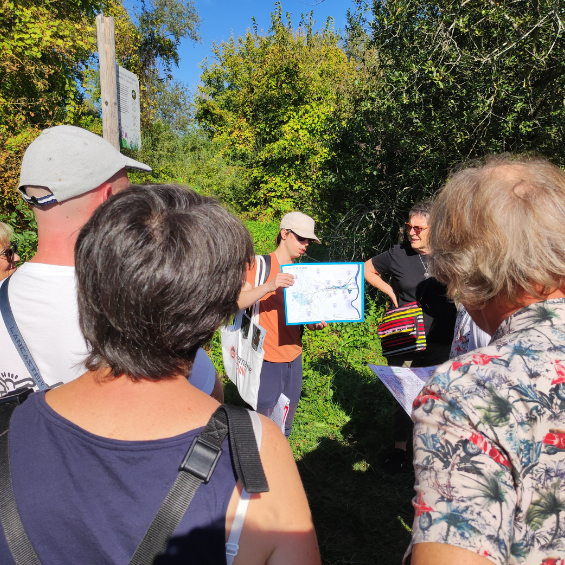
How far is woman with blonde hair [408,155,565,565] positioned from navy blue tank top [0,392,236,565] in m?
0.42

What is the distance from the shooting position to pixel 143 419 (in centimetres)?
82

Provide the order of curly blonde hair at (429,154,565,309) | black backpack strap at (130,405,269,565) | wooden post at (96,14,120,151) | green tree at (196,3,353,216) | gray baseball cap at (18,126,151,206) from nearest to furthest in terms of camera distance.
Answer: black backpack strap at (130,405,269,565) < curly blonde hair at (429,154,565,309) < gray baseball cap at (18,126,151,206) < wooden post at (96,14,120,151) < green tree at (196,3,353,216)

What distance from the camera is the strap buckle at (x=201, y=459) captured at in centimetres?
76

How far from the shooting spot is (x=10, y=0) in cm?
727

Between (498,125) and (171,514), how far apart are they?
580 cm

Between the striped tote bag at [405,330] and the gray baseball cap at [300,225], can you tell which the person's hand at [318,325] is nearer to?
the striped tote bag at [405,330]

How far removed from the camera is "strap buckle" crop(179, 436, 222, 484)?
2.48ft

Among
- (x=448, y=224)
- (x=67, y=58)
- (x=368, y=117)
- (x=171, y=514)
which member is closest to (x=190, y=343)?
(x=171, y=514)

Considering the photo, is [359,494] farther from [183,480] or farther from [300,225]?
[183,480]

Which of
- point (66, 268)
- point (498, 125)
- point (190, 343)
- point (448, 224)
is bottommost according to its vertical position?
point (190, 343)

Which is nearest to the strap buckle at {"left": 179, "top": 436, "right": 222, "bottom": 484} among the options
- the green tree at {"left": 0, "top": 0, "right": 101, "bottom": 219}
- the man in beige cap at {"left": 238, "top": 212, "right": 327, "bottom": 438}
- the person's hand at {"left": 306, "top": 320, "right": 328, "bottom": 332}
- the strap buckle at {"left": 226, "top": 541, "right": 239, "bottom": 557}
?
the strap buckle at {"left": 226, "top": 541, "right": 239, "bottom": 557}

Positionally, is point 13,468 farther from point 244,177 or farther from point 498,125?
point 244,177

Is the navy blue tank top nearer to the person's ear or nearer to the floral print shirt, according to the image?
the floral print shirt

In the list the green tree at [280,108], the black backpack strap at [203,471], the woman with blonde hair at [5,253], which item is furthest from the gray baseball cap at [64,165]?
the green tree at [280,108]
